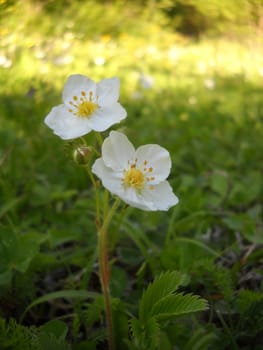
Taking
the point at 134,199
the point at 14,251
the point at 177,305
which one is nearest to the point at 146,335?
the point at 177,305

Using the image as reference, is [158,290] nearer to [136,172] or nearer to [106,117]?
[136,172]

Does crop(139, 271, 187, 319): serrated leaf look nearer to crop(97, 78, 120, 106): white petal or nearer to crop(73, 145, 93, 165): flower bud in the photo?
crop(73, 145, 93, 165): flower bud

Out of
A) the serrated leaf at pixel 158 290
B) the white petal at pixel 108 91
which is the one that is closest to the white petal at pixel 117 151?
the white petal at pixel 108 91

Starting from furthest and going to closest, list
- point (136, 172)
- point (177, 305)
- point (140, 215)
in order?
point (140, 215) < point (136, 172) < point (177, 305)

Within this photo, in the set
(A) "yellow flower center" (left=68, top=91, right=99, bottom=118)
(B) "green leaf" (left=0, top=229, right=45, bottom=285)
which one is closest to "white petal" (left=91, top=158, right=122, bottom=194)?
(A) "yellow flower center" (left=68, top=91, right=99, bottom=118)

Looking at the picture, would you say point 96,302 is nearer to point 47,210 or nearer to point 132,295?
point 132,295

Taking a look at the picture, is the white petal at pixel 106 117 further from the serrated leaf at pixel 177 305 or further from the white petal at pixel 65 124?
the serrated leaf at pixel 177 305
